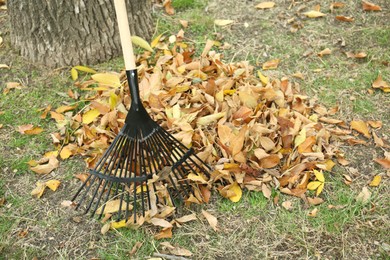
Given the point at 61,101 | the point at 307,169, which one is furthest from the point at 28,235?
the point at 307,169

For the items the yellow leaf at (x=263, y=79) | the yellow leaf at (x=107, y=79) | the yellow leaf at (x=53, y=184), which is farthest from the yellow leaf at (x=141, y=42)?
the yellow leaf at (x=53, y=184)

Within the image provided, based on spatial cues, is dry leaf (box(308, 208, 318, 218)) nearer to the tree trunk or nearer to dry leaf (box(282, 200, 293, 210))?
dry leaf (box(282, 200, 293, 210))

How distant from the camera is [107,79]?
9.50 feet

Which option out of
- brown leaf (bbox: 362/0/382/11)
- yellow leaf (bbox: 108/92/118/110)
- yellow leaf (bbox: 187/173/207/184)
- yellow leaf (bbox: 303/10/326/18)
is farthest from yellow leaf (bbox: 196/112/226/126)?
brown leaf (bbox: 362/0/382/11)

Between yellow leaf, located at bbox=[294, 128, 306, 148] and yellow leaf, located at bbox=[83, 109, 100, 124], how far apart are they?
3.79 feet

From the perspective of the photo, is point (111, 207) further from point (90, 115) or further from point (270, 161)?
point (270, 161)

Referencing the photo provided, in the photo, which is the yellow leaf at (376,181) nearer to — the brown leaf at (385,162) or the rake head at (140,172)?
the brown leaf at (385,162)

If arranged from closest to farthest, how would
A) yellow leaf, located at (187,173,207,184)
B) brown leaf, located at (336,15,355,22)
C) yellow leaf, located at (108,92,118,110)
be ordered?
yellow leaf, located at (187,173,207,184) < yellow leaf, located at (108,92,118,110) < brown leaf, located at (336,15,355,22)

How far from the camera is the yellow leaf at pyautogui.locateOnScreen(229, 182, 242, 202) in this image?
8.00 feet

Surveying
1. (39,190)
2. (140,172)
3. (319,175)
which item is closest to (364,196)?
(319,175)

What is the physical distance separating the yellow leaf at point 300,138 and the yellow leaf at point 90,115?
116 centimetres

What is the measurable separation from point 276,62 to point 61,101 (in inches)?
56.3

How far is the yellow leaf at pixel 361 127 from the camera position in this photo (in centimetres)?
274

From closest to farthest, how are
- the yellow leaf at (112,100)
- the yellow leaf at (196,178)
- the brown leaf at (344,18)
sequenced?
the yellow leaf at (196,178) → the yellow leaf at (112,100) → the brown leaf at (344,18)
